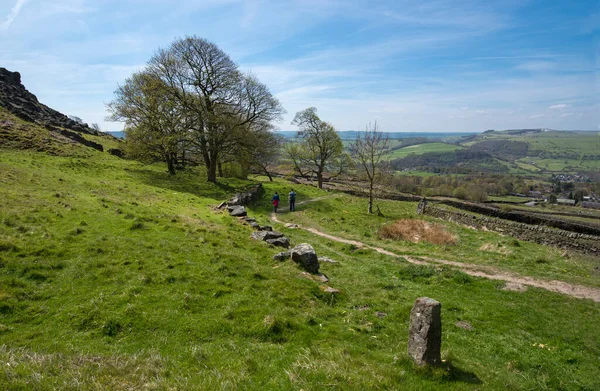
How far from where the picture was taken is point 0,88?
55719 mm

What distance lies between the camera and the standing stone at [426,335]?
24.4 ft

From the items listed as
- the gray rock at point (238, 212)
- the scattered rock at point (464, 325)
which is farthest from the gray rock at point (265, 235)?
the scattered rock at point (464, 325)

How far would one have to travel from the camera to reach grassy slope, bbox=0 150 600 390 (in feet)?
21.7

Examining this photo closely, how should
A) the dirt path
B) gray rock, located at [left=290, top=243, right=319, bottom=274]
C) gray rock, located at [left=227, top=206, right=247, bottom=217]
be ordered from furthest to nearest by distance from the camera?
gray rock, located at [left=227, top=206, right=247, bottom=217], gray rock, located at [left=290, top=243, right=319, bottom=274], the dirt path

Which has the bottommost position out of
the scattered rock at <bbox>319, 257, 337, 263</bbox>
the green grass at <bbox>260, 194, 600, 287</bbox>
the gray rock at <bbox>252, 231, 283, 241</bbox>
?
the green grass at <bbox>260, 194, 600, 287</bbox>

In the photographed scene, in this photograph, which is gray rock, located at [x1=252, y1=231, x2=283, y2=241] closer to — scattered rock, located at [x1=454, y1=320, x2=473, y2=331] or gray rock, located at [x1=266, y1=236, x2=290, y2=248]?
gray rock, located at [x1=266, y1=236, x2=290, y2=248]

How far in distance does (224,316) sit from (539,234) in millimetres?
24177

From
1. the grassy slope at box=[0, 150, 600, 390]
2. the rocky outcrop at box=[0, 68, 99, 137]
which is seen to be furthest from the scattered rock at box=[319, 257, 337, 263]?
the rocky outcrop at box=[0, 68, 99, 137]

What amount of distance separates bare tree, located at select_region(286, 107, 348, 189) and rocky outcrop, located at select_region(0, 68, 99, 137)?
124ft

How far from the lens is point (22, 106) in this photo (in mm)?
53031

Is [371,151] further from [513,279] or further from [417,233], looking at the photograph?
[513,279]

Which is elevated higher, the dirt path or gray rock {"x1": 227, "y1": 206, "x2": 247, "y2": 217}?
gray rock {"x1": 227, "y1": 206, "x2": 247, "y2": 217}

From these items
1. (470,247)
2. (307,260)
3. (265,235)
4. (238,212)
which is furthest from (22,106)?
(470,247)

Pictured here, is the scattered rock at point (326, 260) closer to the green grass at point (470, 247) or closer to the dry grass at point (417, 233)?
the green grass at point (470, 247)
